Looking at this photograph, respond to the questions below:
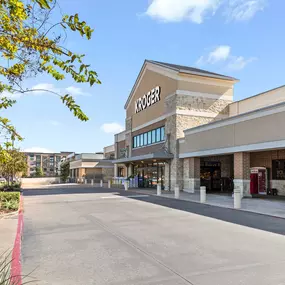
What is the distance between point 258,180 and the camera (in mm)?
26375

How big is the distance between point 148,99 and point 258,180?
15980mm

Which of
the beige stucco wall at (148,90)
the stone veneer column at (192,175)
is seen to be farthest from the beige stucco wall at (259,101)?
the stone veneer column at (192,175)

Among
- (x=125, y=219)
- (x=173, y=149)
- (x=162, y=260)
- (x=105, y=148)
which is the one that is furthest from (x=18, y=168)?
(x=105, y=148)

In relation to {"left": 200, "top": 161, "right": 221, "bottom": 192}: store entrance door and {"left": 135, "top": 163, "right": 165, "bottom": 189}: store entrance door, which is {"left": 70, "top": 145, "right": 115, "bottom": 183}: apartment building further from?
{"left": 200, "top": 161, "right": 221, "bottom": 192}: store entrance door

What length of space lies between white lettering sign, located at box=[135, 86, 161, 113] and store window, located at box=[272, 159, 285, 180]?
13.9 meters

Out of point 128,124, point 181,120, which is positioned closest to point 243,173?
point 181,120

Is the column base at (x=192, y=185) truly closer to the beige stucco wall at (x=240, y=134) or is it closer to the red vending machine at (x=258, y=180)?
the beige stucco wall at (x=240, y=134)

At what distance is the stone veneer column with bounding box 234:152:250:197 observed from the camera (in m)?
21.0

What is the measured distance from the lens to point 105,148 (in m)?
67.8

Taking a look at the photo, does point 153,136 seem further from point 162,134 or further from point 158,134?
point 162,134

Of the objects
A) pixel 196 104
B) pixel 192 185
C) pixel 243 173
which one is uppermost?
pixel 196 104

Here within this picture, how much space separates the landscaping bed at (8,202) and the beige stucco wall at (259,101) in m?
20.7

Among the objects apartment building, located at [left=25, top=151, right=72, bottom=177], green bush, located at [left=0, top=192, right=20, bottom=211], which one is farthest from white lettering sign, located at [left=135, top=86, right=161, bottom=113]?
apartment building, located at [left=25, top=151, right=72, bottom=177]

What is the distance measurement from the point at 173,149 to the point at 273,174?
29.8 feet
